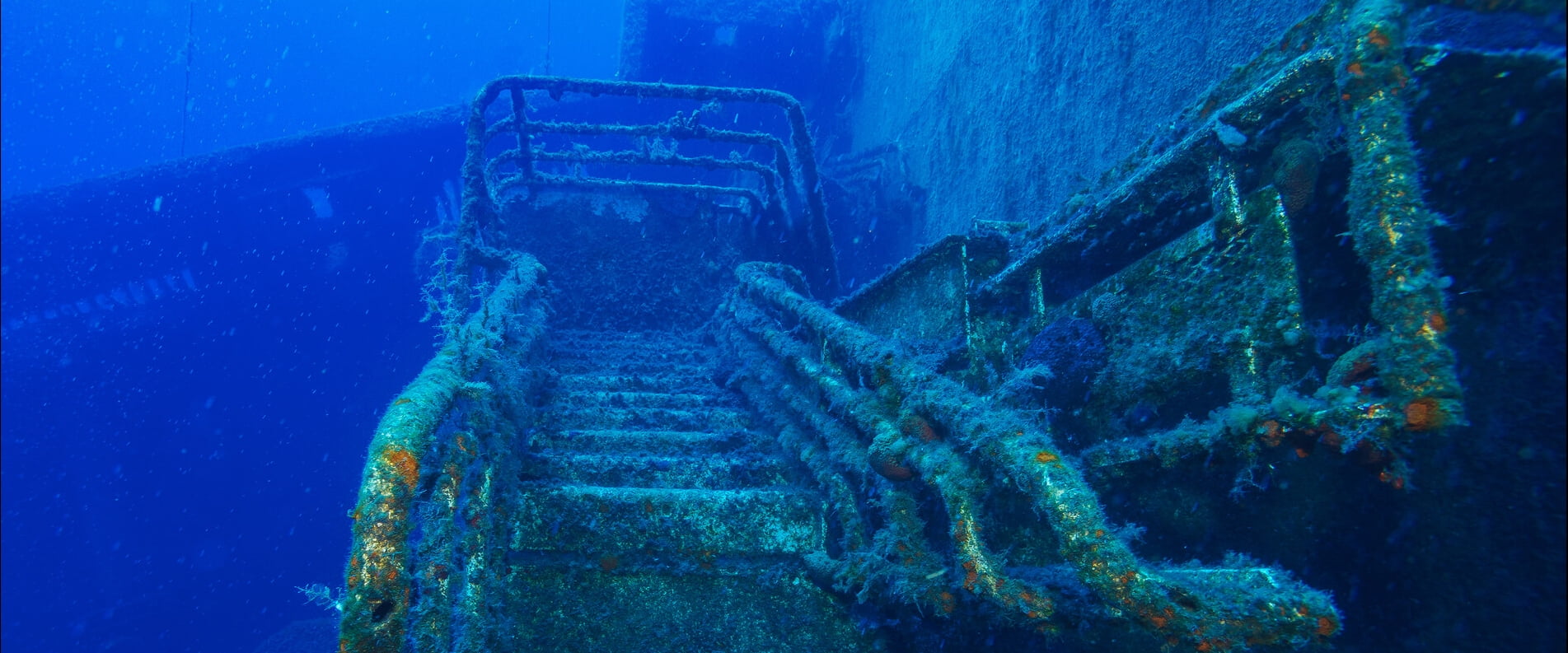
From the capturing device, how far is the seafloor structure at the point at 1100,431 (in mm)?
1530

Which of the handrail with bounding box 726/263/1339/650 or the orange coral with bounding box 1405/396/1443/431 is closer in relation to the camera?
the orange coral with bounding box 1405/396/1443/431

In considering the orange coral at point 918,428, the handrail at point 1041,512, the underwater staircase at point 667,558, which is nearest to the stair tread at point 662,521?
the underwater staircase at point 667,558

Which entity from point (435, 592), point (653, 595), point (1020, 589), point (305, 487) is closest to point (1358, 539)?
point (1020, 589)

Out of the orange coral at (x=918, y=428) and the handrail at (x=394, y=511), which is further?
the orange coral at (x=918, y=428)

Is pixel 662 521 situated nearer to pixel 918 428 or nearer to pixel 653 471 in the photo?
pixel 653 471

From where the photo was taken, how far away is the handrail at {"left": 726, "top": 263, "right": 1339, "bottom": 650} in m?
1.55

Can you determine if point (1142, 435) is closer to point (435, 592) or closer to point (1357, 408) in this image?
point (1357, 408)

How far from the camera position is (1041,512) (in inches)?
72.7

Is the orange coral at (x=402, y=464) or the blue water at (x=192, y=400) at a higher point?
the blue water at (x=192, y=400)

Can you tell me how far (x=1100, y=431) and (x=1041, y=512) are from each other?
2.72 ft

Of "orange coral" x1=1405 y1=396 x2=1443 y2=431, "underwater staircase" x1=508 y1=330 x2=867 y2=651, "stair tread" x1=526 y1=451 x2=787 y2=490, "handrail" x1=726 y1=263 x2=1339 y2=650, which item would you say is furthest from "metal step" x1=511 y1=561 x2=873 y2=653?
"orange coral" x1=1405 y1=396 x2=1443 y2=431

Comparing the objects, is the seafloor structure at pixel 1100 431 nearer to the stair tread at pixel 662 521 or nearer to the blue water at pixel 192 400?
the stair tread at pixel 662 521

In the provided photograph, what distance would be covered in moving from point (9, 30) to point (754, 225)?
374 feet

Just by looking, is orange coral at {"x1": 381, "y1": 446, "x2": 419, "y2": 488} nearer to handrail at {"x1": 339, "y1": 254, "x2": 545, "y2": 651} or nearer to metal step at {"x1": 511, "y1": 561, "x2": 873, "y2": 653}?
handrail at {"x1": 339, "y1": 254, "x2": 545, "y2": 651}
